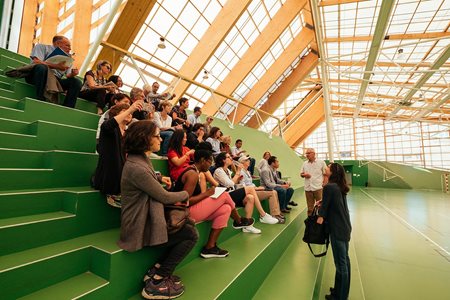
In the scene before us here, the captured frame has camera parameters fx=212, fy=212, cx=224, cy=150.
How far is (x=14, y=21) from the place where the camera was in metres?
4.97

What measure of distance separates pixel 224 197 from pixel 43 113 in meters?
1.95

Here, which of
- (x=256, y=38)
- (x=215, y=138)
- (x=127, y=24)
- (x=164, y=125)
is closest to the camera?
(x=164, y=125)

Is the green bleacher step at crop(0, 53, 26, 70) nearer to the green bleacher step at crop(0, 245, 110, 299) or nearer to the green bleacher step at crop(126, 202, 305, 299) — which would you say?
the green bleacher step at crop(0, 245, 110, 299)

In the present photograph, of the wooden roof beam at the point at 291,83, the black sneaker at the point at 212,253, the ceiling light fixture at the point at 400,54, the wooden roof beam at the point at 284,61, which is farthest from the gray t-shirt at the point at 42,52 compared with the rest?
the ceiling light fixture at the point at 400,54

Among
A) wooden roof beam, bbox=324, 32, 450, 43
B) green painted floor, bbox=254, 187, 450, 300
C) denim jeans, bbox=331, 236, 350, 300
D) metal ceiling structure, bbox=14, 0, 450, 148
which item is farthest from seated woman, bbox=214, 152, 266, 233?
wooden roof beam, bbox=324, 32, 450, 43

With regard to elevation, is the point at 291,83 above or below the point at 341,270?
above

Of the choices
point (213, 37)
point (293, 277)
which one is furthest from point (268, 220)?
point (213, 37)

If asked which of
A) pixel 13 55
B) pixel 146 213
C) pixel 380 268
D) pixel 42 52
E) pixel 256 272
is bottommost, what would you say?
pixel 380 268

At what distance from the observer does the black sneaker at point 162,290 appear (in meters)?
1.20

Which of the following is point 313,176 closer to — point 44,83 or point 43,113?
point 43,113

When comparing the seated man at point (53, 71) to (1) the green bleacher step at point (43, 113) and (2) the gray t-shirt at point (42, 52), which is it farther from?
(1) the green bleacher step at point (43, 113)

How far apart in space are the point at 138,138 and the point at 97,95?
2010 mm

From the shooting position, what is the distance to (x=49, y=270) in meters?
1.06

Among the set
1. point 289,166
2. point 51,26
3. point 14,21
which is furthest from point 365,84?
point 51,26
